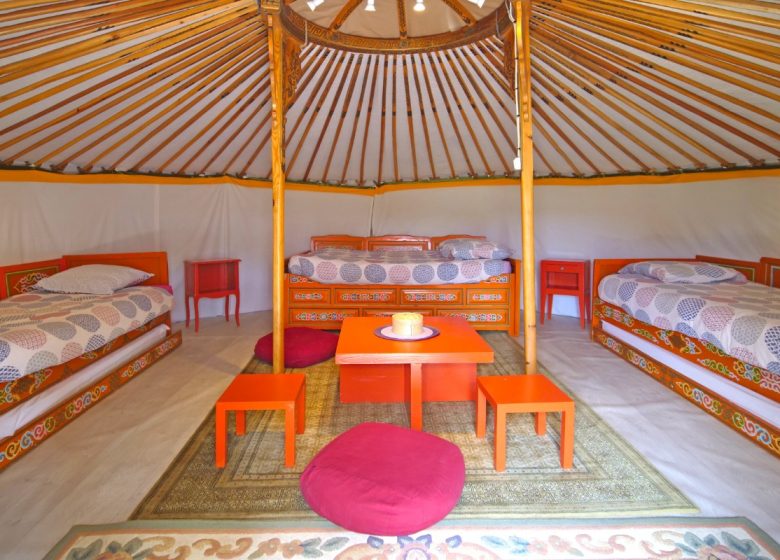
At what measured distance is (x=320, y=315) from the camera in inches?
157

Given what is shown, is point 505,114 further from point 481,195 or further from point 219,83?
point 219,83

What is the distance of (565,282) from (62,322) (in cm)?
404

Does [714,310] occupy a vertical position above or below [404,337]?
above

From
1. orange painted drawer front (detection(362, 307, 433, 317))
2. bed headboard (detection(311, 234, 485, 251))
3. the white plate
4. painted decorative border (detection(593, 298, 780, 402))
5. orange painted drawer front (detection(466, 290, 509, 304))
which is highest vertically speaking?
bed headboard (detection(311, 234, 485, 251))

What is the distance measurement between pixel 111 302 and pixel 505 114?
11.3 feet

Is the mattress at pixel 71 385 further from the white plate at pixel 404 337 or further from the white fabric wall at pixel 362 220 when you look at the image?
the white plate at pixel 404 337

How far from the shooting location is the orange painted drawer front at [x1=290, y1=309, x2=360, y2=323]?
3.98m

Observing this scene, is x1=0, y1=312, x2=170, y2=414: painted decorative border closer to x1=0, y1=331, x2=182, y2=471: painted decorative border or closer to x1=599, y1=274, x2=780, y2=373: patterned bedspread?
x1=0, y1=331, x2=182, y2=471: painted decorative border

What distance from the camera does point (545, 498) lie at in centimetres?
166

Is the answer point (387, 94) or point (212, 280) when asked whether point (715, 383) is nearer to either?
point (387, 94)

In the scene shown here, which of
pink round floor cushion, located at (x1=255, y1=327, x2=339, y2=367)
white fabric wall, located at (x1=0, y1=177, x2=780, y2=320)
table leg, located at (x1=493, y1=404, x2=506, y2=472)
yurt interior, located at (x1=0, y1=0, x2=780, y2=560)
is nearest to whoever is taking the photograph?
yurt interior, located at (x1=0, y1=0, x2=780, y2=560)

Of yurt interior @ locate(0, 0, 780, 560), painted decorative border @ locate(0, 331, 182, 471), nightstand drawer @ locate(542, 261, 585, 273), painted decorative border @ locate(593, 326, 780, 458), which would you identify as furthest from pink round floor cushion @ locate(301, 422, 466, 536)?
nightstand drawer @ locate(542, 261, 585, 273)

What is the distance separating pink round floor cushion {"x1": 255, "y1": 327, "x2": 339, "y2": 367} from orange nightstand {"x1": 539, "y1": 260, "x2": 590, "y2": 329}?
217 centimetres

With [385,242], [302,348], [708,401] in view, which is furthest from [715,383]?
[385,242]
